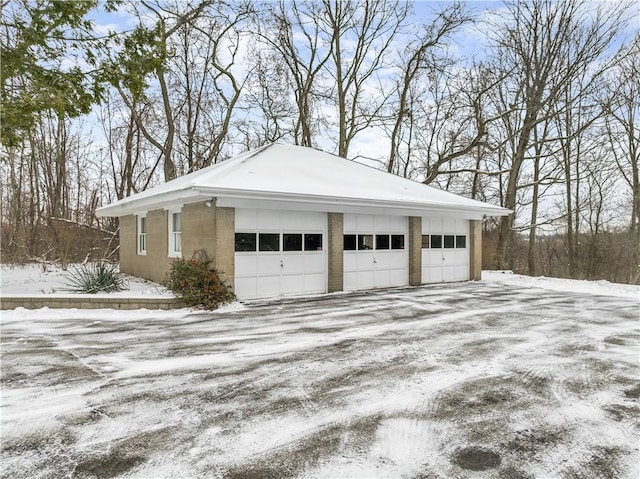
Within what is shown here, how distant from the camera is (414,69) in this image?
24.5m

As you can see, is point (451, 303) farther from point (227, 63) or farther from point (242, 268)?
Result: point (227, 63)

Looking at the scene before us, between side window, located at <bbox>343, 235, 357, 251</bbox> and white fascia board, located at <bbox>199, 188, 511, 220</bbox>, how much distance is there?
2.67ft

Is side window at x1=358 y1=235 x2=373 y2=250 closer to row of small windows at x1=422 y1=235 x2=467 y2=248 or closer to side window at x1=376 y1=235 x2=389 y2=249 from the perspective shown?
side window at x1=376 y1=235 x2=389 y2=249

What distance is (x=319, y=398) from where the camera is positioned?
4371 millimetres

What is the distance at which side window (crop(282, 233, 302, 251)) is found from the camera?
1126cm

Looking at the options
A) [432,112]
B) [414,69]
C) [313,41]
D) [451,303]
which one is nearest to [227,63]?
[313,41]

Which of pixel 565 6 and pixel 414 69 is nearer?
pixel 565 6

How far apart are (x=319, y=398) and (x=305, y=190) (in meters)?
7.32

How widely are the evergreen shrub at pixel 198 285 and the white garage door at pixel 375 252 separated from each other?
3.91m

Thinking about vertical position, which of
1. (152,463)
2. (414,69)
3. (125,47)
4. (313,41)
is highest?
(313,41)

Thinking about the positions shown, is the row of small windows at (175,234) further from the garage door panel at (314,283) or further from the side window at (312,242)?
the garage door panel at (314,283)

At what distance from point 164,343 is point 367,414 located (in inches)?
155

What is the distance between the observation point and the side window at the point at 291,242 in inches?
443

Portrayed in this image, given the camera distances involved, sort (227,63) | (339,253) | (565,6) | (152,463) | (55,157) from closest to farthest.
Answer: (152,463)
(339,253)
(565,6)
(55,157)
(227,63)
